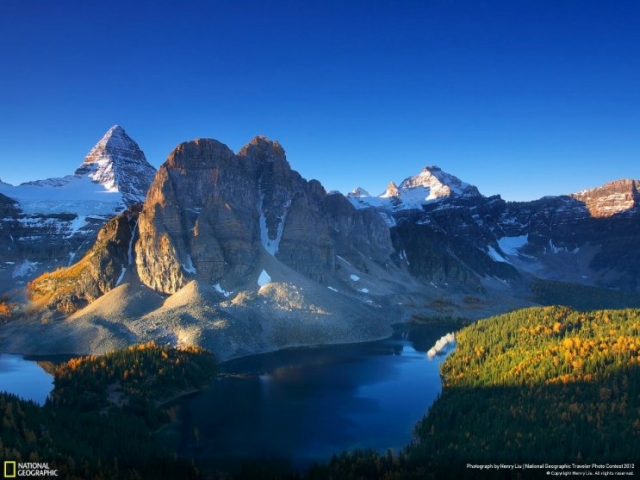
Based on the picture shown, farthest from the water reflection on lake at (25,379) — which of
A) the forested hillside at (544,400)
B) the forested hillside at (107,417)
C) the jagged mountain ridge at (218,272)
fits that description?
the forested hillside at (544,400)

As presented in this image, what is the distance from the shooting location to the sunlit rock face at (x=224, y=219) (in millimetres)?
131125

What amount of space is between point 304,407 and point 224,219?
79751 millimetres

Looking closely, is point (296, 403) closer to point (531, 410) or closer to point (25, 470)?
point (531, 410)

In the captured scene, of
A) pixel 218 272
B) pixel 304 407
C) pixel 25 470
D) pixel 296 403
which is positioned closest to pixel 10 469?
pixel 25 470

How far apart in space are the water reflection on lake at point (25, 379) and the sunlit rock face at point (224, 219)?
36339 millimetres

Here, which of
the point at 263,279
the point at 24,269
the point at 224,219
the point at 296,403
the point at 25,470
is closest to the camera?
the point at 25,470

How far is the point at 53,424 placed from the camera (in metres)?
49.4

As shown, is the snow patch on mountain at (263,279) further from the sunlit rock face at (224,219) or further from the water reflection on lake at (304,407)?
the water reflection on lake at (304,407)

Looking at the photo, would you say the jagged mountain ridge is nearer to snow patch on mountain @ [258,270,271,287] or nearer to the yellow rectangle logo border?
snow patch on mountain @ [258,270,271,287]

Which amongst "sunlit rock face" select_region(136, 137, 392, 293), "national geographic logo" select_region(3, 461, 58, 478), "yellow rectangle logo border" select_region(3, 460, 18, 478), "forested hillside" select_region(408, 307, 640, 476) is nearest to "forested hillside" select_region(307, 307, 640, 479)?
"forested hillside" select_region(408, 307, 640, 476)

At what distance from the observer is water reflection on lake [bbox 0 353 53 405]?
7325 cm

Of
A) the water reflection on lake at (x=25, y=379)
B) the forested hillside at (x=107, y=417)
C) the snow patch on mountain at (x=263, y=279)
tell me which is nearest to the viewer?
the forested hillside at (x=107, y=417)

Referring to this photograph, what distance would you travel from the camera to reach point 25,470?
36938 mm

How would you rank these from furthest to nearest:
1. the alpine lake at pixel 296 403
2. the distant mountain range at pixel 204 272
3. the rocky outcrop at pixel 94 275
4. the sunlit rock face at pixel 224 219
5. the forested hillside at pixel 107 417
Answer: the sunlit rock face at pixel 224 219 < the rocky outcrop at pixel 94 275 < the distant mountain range at pixel 204 272 < the alpine lake at pixel 296 403 < the forested hillside at pixel 107 417
